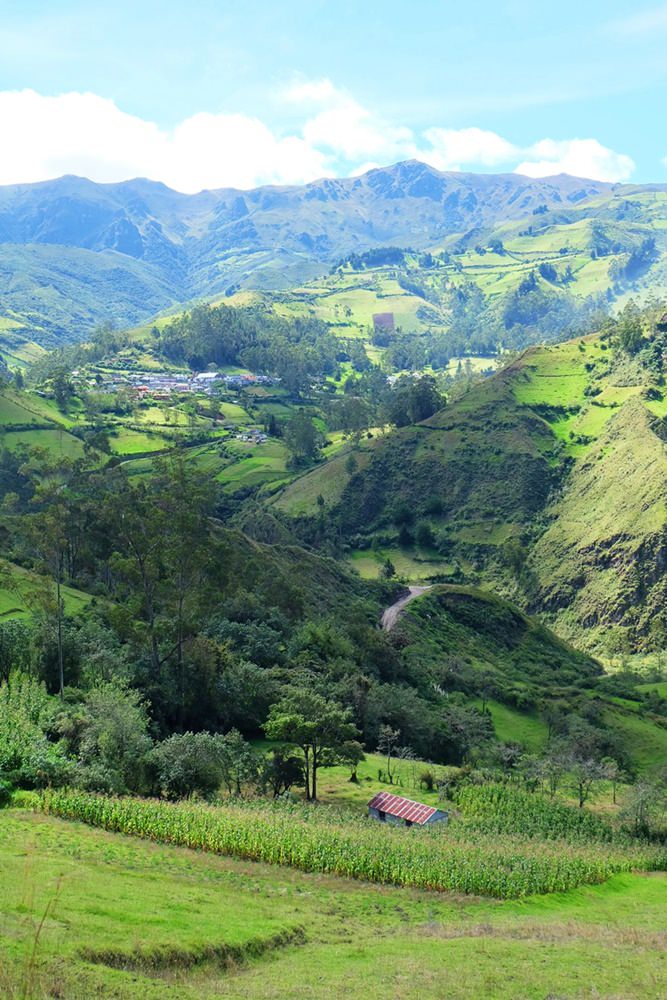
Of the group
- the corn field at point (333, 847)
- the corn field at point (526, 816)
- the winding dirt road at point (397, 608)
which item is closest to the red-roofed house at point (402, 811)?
the corn field at point (526, 816)

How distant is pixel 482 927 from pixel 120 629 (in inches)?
1216

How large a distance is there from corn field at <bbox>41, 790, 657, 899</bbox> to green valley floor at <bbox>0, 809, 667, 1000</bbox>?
82 centimetres

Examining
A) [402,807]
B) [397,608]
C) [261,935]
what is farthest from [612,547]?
[261,935]

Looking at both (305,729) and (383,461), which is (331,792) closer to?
(305,729)

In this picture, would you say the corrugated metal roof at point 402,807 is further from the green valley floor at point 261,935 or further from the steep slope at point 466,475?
the steep slope at point 466,475

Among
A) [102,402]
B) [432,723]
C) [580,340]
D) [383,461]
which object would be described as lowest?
[432,723]

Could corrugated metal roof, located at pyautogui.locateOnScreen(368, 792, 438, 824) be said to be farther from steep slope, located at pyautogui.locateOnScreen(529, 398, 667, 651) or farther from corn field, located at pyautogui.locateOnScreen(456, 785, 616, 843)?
steep slope, located at pyautogui.locateOnScreen(529, 398, 667, 651)

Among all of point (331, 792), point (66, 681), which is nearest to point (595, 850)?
point (331, 792)

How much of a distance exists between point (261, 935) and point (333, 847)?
945cm

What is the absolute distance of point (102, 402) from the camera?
183m

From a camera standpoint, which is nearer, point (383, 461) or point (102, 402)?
point (383, 461)

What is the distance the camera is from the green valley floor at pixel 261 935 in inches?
671

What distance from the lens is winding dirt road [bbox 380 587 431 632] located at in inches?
3361

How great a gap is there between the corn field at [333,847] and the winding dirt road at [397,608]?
48183mm
